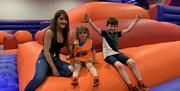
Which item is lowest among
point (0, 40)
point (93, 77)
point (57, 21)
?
point (0, 40)

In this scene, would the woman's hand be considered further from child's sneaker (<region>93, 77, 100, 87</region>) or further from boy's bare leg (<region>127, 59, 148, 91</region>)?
boy's bare leg (<region>127, 59, 148, 91</region>)

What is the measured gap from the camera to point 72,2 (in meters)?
10.5

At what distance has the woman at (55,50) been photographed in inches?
91.7

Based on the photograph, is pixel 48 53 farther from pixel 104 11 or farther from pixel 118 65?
pixel 104 11

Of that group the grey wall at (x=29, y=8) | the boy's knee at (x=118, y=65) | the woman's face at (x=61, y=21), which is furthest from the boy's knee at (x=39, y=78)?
the grey wall at (x=29, y=8)

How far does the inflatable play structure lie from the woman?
0.27 feet

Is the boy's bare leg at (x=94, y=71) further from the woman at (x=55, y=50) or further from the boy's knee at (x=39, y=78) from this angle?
the boy's knee at (x=39, y=78)

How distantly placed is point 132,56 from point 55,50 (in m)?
0.82

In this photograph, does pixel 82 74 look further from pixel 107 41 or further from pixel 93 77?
pixel 107 41

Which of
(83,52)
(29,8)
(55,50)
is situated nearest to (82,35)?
(83,52)

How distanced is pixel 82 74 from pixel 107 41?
1.60ft

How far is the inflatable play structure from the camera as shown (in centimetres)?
229

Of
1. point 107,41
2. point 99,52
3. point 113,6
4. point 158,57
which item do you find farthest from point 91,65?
point 113,6

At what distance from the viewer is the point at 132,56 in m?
2.76
